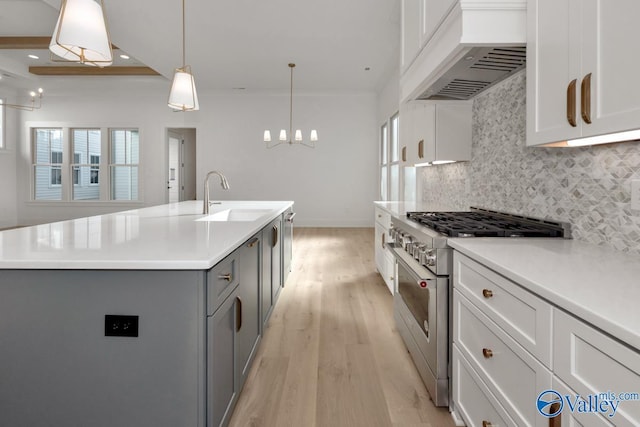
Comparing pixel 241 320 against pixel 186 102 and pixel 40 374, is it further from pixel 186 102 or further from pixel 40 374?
pixel 186 102

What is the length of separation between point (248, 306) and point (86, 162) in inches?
346

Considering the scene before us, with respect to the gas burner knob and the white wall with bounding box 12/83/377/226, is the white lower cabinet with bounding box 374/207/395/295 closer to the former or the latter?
the gas burner knob

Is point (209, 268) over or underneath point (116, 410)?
over

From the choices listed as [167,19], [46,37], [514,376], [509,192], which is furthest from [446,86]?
[46,37]

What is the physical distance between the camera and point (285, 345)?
247 centimetres

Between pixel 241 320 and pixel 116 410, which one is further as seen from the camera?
pixel 241 320

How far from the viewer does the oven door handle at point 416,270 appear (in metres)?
1.72

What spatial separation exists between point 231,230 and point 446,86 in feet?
5.01

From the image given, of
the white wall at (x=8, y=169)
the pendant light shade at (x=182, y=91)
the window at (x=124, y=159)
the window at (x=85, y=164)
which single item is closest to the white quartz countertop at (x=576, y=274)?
the pendant light shade at (x=182, y=91)

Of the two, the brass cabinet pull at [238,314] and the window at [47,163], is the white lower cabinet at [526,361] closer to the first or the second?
the brass cabinet pull at [238,314]

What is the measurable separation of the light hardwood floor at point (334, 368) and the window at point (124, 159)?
21.7 ft

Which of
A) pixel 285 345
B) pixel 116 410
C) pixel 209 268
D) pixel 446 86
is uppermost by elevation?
pixel 446 86

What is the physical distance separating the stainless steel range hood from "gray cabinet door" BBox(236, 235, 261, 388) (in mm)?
1283

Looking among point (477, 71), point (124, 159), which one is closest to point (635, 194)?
point (477, 71)
